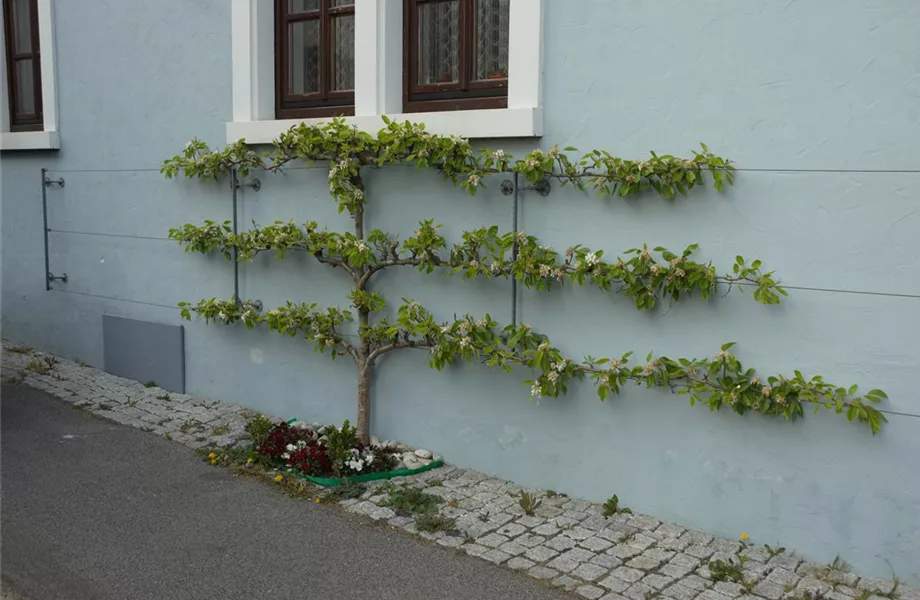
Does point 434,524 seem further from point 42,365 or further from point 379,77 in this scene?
point 42,365

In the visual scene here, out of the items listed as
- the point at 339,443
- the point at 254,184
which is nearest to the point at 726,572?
the point at 339,443

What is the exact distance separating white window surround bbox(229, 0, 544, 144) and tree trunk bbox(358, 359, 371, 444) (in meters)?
1.59

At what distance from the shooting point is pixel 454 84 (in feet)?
20.4

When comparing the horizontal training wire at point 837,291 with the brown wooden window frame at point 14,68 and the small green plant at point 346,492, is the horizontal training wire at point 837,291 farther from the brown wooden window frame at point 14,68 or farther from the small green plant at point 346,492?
the brown wooden window frame at point 14,68

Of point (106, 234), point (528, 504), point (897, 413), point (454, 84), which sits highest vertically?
point (454, 84)

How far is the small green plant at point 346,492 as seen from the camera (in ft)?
18.6

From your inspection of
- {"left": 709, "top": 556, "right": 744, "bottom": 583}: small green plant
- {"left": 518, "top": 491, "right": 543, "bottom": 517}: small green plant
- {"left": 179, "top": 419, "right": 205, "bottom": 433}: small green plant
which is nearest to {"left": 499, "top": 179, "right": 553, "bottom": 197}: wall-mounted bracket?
{"left": 518, "top": 491, "right": 543, "bottom": 517}: small green plant

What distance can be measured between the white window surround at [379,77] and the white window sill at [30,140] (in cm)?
284

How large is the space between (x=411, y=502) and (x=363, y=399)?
1209 mm

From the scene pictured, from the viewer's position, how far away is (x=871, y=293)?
14.8ft

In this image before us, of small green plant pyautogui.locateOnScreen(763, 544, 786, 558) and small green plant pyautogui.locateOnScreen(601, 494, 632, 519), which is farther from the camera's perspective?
small green plant pyautogui.locateOnScreen(601, 494, 632, 519)

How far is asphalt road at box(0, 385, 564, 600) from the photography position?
4.51 m

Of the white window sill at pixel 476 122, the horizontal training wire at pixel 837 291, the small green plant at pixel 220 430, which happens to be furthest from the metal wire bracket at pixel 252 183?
the horizontal training wire at pixel 837 291

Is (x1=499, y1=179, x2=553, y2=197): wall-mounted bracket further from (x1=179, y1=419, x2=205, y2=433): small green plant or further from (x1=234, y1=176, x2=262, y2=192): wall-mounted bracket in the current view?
(x1=179, y1=419, x2=205, y2=433): small green plant
